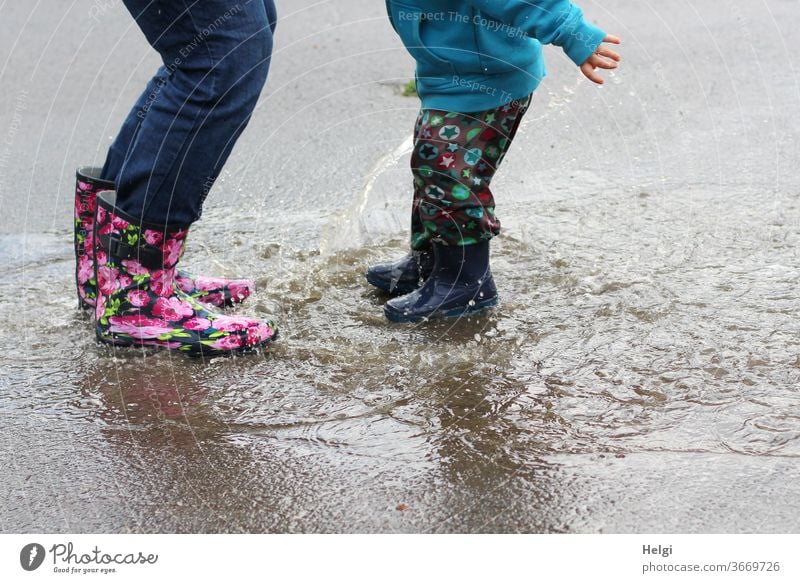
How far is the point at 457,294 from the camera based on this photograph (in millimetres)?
2945

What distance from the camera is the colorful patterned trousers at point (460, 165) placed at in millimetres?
2828

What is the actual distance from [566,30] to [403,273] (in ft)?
2.97

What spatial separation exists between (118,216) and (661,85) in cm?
313

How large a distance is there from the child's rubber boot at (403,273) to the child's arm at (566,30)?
2.66ft

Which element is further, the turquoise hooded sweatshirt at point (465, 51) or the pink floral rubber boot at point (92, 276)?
the pink floral rubber boot at point (92, 276)

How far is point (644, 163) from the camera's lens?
13.6ft

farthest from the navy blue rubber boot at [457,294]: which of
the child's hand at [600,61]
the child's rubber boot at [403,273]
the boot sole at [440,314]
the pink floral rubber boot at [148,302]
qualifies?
the child's hand at [600,61]

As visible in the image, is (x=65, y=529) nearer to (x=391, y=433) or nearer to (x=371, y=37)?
(x=391, y=433)

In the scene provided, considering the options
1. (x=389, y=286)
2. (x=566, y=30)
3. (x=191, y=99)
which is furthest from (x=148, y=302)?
(x=566, y=30)

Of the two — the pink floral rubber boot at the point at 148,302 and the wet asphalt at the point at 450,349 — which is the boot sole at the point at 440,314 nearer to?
the wet asphalt at the point at 450,349

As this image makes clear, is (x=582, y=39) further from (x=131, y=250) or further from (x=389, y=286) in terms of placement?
(x=131, y=250)

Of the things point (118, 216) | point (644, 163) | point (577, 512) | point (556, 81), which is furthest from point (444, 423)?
point (556, 81)

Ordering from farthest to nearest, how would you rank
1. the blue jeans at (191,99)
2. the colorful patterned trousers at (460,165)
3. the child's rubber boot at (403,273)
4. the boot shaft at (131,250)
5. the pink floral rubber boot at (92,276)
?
the child's rubber boot at (403,273) < the pink floral rubber boot at (92,276) < the colorful patterned trousers at (460,165) < the boot shaft at (131,250) < the blue jeans at (191,99)

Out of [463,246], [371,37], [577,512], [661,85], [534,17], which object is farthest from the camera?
[371,37]
